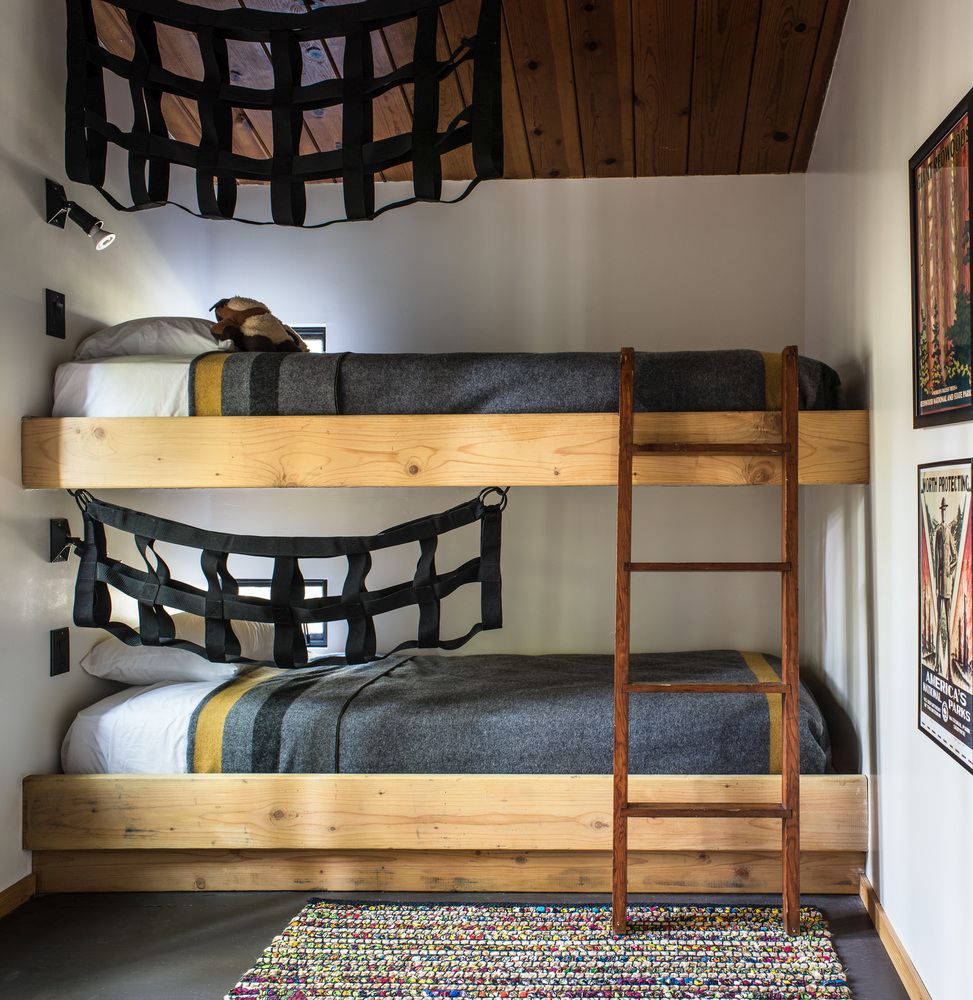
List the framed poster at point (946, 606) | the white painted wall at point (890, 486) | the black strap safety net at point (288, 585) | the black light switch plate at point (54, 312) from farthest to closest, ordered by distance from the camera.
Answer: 1. the black light switch plate at point (54, 312)
2. the black strap safety net at point (288, 585)
3. the white painted wall at point (890, 486)
4. the framed poster at point (946, 606)

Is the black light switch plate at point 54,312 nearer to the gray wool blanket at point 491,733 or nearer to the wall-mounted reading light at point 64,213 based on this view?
the wall-mounted reading light at point 64,213

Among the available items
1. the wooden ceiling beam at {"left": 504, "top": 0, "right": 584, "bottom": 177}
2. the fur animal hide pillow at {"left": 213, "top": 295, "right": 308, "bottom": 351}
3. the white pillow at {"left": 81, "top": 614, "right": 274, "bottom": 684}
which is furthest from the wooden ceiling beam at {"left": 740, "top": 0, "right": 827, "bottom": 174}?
the white pillow at {"left": 81, "top": 614, "right": 274, "bottom": 684}

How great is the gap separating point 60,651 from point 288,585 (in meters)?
0.74

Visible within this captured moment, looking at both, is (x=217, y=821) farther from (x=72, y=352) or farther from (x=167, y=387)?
(x=72, y=352)

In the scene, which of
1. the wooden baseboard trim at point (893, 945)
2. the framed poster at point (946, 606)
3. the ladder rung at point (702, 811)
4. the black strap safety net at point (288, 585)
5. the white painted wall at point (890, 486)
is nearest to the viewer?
the framed poster at point (946, 606)

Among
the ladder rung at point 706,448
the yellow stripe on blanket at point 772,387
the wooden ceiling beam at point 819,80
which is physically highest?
the wooden ceiling beam at point 819,80

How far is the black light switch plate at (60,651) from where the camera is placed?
2680 mm

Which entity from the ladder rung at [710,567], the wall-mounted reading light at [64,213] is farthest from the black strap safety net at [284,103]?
the ladder rung at [710,567]

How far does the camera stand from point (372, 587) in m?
3.59

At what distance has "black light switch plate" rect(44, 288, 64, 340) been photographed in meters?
2.64

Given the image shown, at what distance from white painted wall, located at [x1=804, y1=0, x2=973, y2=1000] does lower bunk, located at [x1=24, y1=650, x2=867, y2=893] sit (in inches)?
10.6

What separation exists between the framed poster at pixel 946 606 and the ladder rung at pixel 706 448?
0.38 metres

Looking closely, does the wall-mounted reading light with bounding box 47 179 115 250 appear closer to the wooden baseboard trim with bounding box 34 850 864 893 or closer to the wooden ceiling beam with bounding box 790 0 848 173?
the wooden baseboard trim with bounding box 34 850 864 893

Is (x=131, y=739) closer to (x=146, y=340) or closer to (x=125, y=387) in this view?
(x=125, y=387)
